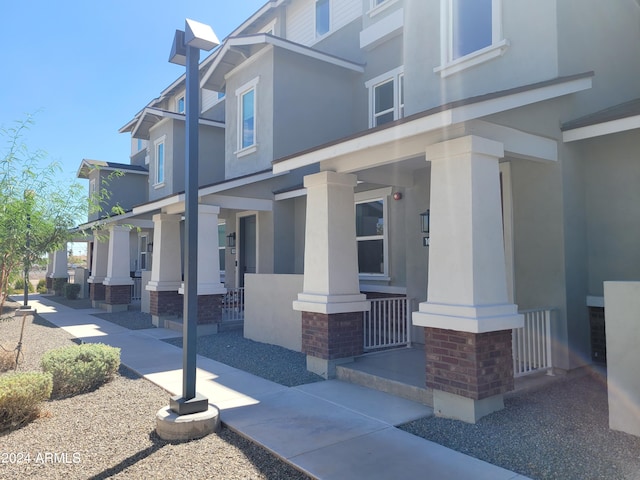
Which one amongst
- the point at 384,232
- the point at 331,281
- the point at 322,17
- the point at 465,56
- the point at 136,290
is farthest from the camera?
the point at 136,290

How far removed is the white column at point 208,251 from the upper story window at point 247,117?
2.84 metres

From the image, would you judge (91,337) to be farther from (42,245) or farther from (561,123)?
(561,123)

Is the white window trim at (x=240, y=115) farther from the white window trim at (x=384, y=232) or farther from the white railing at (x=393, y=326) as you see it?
the white railing at (x=393, y=326)

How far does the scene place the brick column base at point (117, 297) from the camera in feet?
53.5

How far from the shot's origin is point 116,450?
4.54 m

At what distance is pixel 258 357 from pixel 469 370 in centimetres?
445

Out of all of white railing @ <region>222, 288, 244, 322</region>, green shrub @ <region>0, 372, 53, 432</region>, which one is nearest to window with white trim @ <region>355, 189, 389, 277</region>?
white railing @ <region>222, 288, 244, 322</region>

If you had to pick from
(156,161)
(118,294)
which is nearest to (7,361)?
(118,294)

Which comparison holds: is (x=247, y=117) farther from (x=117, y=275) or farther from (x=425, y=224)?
(x=425, y=224)

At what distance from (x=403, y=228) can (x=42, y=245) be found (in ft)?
20.7

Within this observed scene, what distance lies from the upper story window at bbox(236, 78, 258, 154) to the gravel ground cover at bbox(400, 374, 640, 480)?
9565mm

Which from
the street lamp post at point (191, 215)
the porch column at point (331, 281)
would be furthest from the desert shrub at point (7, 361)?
the porch column at point (331, 281)

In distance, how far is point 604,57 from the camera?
25.2 feet

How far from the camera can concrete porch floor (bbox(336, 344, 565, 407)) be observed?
19.5 ft
